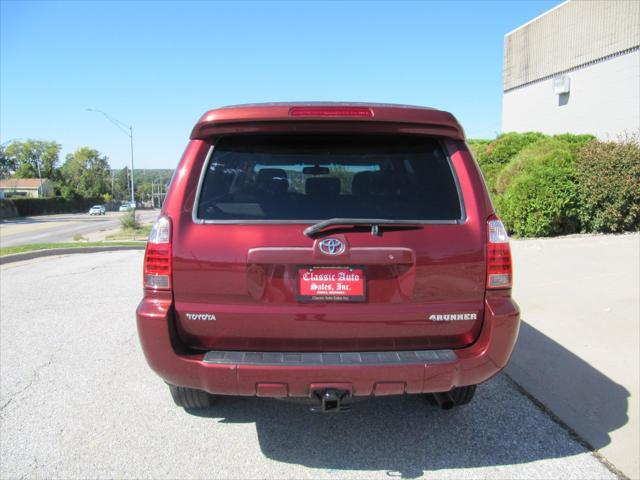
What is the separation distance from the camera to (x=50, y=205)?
219 ft

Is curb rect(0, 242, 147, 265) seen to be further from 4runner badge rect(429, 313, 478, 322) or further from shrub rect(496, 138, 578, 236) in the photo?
4runner badge rect(429, 313, 478, 322)

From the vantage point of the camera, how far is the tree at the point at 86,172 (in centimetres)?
10350

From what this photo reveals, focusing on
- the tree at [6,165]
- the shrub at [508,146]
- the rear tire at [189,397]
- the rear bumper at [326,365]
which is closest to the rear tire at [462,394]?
the rear bumper at [326,365]

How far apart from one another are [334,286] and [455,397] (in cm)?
133

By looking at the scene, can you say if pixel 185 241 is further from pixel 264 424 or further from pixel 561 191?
pixel 561 191

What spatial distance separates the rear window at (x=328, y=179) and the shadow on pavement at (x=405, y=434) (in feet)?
4.73

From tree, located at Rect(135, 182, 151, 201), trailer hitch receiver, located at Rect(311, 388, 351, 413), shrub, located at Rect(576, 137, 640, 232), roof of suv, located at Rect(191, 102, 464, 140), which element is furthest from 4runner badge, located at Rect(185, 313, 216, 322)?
tree, located at Rect(135, 182, 151, 201)

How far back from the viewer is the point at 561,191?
988 centimetres

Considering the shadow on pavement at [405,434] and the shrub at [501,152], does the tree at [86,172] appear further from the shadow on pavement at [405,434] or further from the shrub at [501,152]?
the shadow on pavement at [405,434]

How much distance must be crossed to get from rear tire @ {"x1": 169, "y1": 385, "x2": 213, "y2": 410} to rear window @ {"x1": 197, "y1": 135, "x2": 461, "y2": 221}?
1.21 m

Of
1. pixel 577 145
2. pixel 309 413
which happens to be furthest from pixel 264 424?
pixel 577 145

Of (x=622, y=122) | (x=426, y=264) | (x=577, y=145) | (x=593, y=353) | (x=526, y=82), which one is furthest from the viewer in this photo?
(x=526, y=82)

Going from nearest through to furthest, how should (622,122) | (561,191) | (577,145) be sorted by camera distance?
(561,191), (577,145), (622,122)

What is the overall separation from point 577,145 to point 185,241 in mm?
11025
